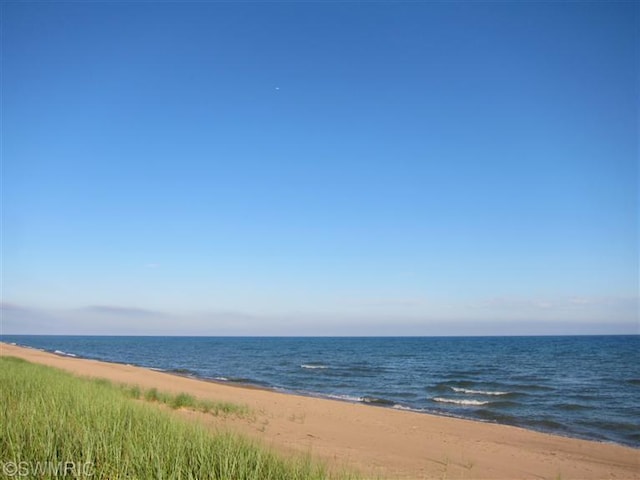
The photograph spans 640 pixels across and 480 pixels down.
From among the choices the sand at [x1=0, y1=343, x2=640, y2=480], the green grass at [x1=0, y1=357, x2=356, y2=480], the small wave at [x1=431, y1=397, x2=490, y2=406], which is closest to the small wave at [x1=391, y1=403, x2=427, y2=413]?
the small wave at [x1=431, y1=397, x2=490, y2=406]

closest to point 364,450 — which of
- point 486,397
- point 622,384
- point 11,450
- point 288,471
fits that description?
point 288,471

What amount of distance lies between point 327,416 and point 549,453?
771 centimetres

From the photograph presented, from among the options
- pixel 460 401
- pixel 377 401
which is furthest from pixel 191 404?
pixel 460 401

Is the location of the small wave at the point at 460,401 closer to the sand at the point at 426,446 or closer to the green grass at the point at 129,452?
the sand at the point at 426,446

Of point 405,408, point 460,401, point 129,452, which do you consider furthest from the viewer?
point 460,401

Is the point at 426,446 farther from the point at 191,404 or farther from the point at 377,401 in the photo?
the point at 377,401

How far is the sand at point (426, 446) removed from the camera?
10.5 m

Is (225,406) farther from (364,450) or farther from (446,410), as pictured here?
(446,410)

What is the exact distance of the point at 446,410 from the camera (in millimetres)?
21172

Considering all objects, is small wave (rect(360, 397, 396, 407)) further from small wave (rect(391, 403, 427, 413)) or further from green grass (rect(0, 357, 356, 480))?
green grass (rect(0, 357, 356, 480))

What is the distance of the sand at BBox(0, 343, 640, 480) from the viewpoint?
34.6 feet

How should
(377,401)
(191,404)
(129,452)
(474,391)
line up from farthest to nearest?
1. (474,391)
2. (377,401)
3. (191,404)
4. (129,452)

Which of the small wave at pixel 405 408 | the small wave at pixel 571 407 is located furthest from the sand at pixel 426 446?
the small wave at pixel 571 407

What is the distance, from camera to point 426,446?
12.8m
